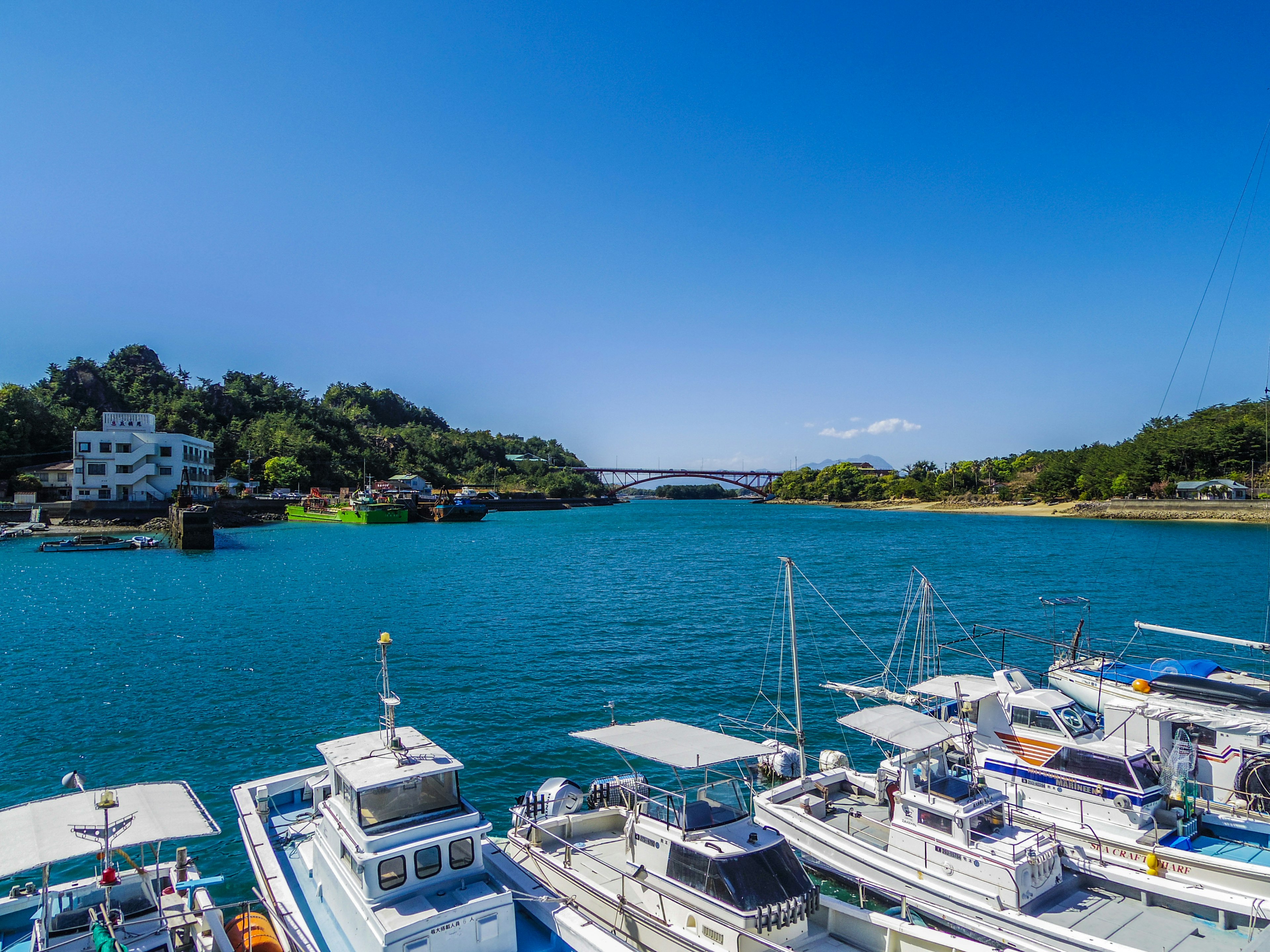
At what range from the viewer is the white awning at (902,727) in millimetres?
13477

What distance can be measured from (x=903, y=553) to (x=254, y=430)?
122210 mm

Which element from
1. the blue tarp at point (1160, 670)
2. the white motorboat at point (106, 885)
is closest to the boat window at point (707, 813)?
the white motorboat at point (106, 885)

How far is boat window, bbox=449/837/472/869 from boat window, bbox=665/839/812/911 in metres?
3.08

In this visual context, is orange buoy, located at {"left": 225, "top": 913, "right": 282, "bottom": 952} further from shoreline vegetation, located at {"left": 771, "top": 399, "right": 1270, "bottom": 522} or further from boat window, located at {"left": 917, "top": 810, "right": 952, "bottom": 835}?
shoreline vegetation, located at {"left": 771, "top": 399, "right": 1270, "bottom": 522}

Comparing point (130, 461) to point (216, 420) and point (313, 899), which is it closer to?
point (216, 420)

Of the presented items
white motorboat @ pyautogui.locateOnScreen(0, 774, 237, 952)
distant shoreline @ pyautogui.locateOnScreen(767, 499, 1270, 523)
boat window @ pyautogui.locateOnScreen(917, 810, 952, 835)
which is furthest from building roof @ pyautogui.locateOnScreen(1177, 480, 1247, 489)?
white motorboat @ pyautogui.locateOnScreen(0, 774, 237, 952)

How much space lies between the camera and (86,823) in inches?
392

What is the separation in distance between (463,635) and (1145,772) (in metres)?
28.5

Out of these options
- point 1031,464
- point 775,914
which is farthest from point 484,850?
point 1031,464

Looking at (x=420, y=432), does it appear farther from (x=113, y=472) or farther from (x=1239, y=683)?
(x=1239, y=683)

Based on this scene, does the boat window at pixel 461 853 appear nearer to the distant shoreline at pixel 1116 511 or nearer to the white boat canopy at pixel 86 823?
the white boat canopy at pixel 86 823

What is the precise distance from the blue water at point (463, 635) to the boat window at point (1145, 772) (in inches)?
337

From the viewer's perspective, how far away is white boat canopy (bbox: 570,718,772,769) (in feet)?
39.8

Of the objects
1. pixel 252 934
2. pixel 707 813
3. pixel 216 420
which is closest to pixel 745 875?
pixel 707 813
